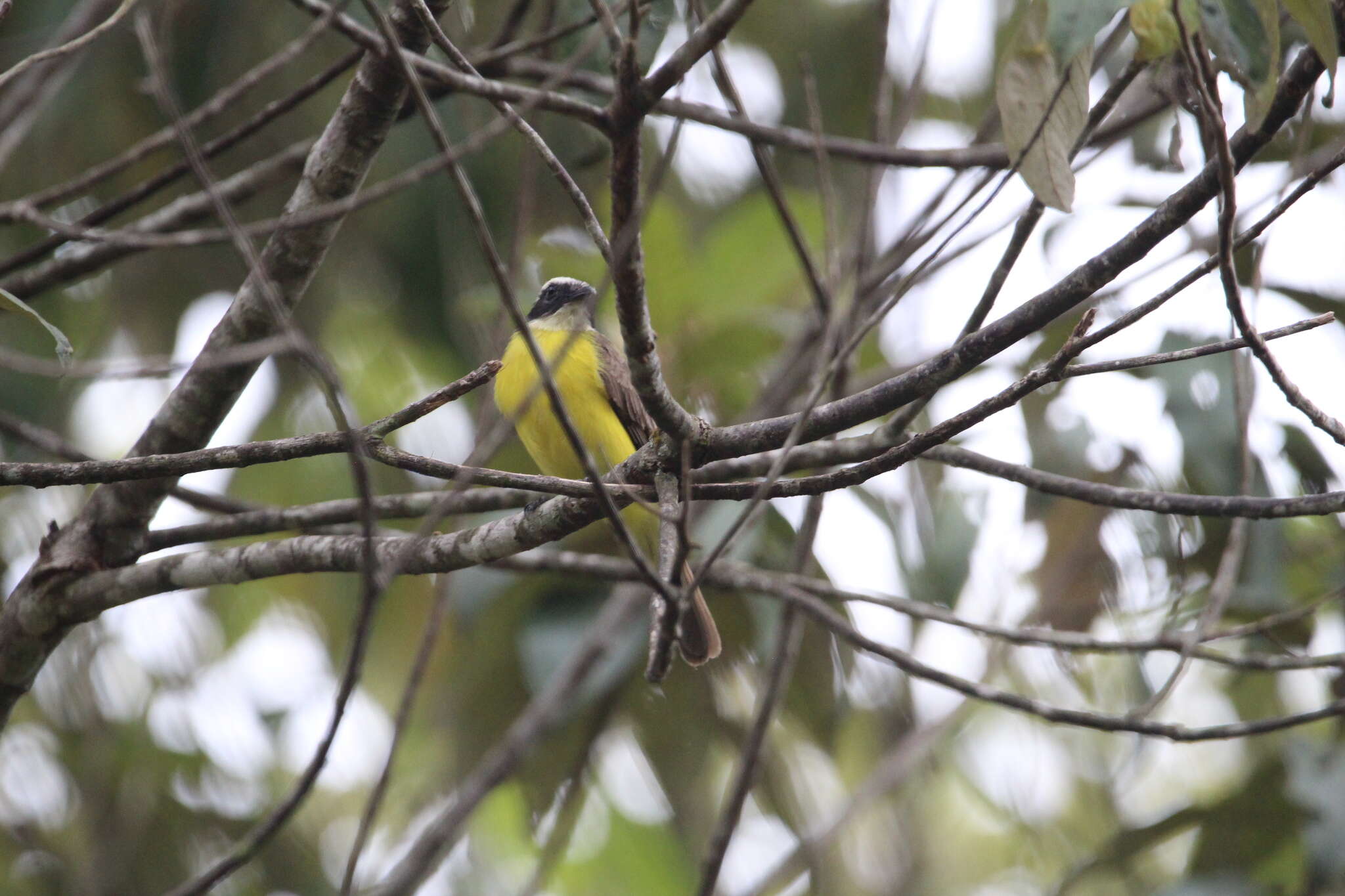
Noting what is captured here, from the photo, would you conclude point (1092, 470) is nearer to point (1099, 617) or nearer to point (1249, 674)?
point (1099, 617)

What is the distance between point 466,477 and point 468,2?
10.9 ft

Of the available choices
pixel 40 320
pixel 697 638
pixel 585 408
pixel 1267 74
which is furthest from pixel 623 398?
pixel 1267 74

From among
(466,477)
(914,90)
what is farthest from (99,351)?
(466,477)

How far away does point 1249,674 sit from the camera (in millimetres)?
4961

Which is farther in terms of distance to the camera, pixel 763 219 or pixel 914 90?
pixel 763 219

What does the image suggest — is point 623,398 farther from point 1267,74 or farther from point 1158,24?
point 1267,74

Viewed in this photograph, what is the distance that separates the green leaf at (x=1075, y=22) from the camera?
180 cm

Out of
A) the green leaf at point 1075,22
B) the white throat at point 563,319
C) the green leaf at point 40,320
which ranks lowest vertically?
the green leaf at point 40,320

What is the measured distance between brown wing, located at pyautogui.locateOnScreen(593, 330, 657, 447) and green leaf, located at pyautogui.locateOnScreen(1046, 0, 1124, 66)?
2438 millimetres

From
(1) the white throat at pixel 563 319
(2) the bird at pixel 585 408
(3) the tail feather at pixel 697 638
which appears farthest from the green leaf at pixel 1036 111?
(1) the white throat at pixel 563 319

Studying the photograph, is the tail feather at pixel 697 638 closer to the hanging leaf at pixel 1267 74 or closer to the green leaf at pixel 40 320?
the green leaf at pixel 40 320

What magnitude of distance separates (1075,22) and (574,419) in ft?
8.77

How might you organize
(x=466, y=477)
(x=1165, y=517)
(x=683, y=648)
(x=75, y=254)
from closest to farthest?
(x=466, y=477) < (x=75, y=254) < (x=683, y=648) < (x=1165, y=517)

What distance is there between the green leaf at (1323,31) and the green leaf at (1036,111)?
33 cm
